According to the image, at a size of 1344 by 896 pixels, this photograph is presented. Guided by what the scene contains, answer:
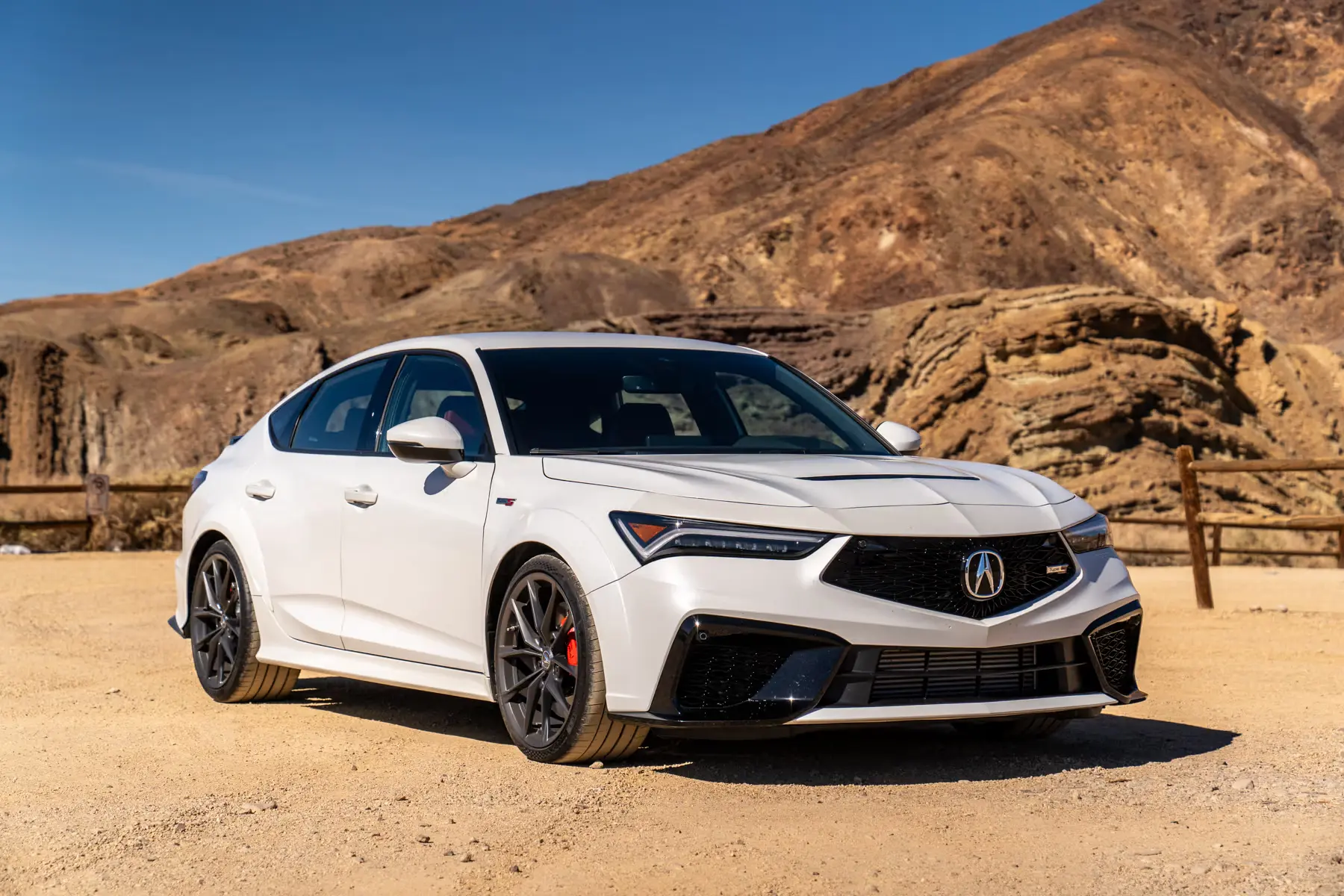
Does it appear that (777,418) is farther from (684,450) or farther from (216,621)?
(216,621)

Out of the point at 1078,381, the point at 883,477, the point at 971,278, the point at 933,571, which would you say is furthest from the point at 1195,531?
the point at 971,278

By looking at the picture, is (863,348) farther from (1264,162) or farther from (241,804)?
(1264,162)

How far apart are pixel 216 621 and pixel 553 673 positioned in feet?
9.20

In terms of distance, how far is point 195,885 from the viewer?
4.05m

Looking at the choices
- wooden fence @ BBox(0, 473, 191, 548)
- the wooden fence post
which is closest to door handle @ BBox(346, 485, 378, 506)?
the wooden fence post

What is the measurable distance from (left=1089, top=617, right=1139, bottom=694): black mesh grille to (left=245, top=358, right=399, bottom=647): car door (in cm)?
314

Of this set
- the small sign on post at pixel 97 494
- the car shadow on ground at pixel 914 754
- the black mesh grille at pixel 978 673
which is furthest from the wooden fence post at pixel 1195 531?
the small sign on post at pixel 97 494

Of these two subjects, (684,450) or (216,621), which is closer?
(684,450)

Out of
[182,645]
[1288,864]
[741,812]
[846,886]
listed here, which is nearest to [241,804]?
[741,812]

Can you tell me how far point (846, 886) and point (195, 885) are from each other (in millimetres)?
1692

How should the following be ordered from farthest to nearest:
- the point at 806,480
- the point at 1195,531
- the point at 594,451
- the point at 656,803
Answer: the point at 1195,531
the point at 594,451
the point at 806,480
the point at 656,803

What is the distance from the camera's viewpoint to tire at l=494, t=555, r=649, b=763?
5.26 metres

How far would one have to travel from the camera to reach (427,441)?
586cm

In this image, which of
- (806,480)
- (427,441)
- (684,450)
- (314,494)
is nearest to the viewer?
(806,480)
